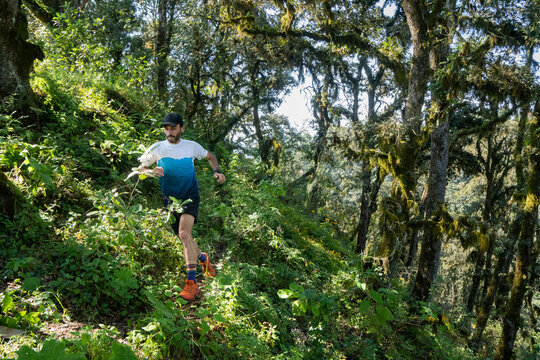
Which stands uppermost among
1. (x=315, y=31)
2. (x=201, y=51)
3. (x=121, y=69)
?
(x=315, y=31)

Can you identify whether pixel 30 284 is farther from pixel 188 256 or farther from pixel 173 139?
pixel 173 139

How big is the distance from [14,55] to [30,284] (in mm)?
4203

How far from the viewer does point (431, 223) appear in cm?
650

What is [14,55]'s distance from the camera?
5.55 metres

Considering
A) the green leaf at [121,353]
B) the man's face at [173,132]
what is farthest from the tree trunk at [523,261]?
the green leaf at [121,353]

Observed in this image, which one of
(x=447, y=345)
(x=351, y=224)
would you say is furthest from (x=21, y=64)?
(x=351, y=224)

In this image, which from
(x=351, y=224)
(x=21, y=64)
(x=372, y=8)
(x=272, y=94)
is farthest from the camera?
(x=351, y=224)

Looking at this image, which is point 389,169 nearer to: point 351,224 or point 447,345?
point 447,345

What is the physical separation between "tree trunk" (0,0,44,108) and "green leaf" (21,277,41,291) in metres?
3.63

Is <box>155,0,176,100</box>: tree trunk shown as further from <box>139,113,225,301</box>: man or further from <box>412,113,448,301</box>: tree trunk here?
<box>412,113,448,301</box>: tree trunk

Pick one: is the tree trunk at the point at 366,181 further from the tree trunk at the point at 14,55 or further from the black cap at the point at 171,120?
the tree trunk at the point at 14,55

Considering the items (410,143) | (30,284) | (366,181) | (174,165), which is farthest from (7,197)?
(366,181)

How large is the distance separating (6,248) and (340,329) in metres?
4.20

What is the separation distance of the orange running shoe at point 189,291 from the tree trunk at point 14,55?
4.19m
